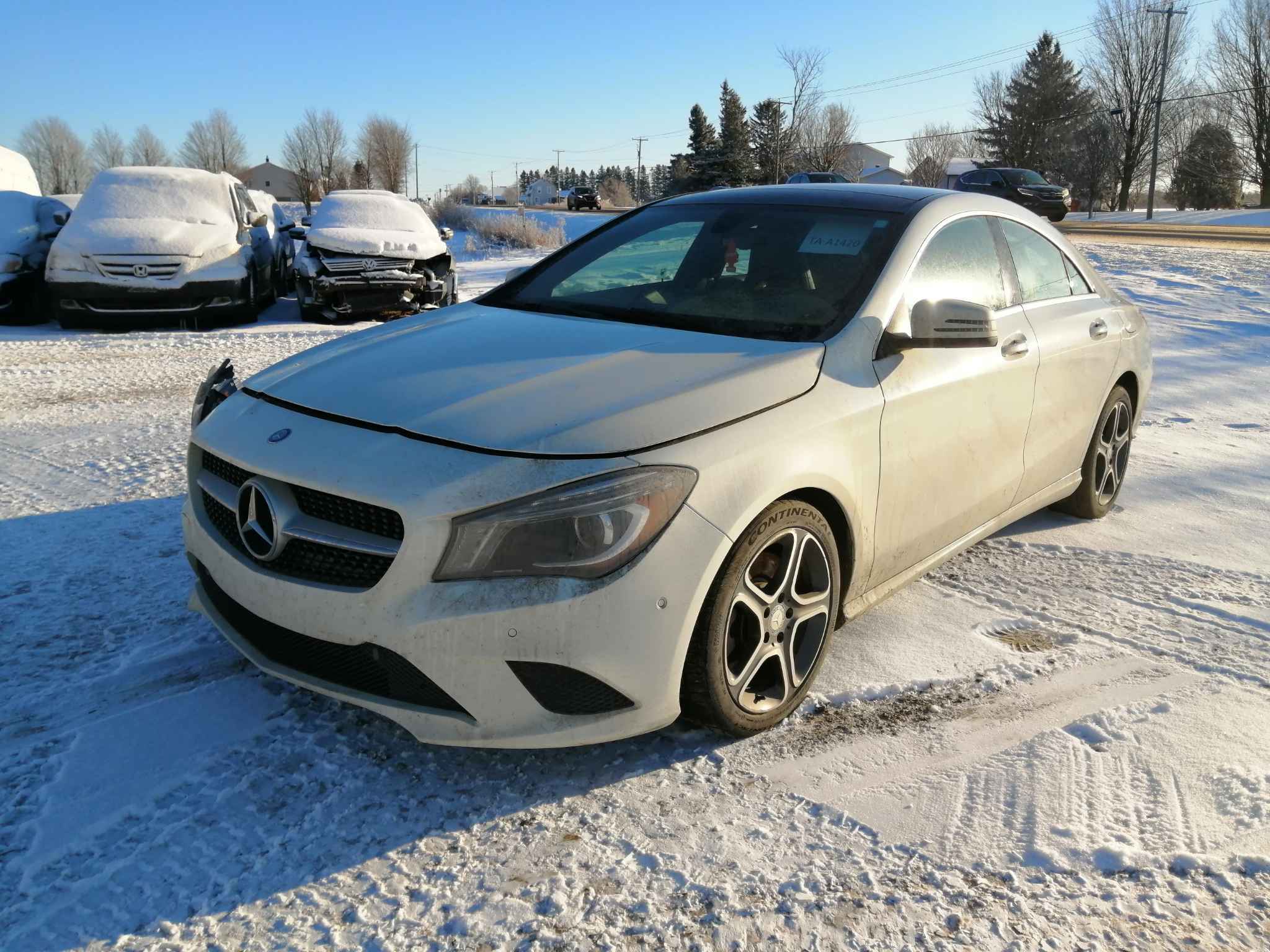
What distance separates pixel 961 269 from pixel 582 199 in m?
56.7

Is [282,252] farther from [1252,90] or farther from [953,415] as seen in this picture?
[1252,90]

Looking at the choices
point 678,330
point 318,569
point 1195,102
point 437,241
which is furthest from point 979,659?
point 1195,102

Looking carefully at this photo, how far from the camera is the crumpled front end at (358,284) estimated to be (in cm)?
1079

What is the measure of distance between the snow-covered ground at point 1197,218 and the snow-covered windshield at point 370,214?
27.3 metres

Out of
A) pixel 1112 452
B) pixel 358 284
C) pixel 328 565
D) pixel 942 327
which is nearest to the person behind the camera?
pixel 328 565

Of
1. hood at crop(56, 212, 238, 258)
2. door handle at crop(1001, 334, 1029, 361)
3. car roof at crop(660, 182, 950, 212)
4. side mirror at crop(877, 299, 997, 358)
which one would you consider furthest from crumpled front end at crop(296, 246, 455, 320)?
side mirror at crop(877, 299, 997, 358)

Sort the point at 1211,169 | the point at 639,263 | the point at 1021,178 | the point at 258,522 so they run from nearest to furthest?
the point at 258,522 < the point at 639,263 < the point at 1021,178 < the point at 1211,169

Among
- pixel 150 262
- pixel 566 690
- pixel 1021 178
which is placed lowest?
pixel 566 690

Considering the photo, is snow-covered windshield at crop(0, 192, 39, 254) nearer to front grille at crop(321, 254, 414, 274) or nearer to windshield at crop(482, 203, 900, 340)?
front grille at crop(321, 254, 414, 274)

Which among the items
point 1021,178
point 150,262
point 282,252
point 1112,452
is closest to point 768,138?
point 1021,178

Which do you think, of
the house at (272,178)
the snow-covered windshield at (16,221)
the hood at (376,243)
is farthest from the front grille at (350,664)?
the house at (272,178)

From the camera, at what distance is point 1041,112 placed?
6150cm

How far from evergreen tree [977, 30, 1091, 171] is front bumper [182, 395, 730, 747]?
2563 inches

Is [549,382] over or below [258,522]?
over
